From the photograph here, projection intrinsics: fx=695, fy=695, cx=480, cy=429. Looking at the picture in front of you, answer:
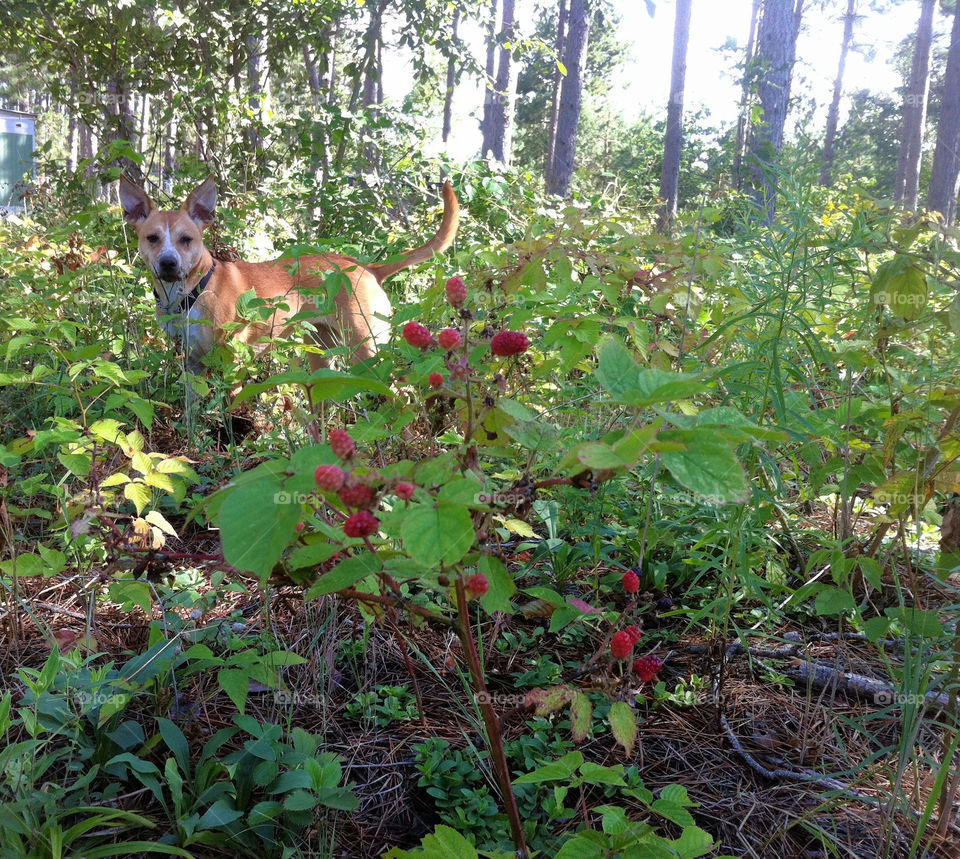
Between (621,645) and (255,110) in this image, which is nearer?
(621,645)

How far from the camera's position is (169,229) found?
4508 mm

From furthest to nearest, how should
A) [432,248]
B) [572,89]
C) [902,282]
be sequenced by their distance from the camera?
[572,89]
[432,248]
[902,282]

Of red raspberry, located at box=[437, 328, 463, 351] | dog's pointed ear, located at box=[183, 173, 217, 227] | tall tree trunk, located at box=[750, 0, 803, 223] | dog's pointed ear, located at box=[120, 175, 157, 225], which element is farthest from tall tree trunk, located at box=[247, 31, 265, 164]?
tall tree trunk, located at box=[750, 0, 803, 223]

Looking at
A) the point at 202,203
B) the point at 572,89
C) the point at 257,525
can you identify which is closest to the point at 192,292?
the point at 202,203

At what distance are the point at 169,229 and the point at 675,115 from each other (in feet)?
50.1

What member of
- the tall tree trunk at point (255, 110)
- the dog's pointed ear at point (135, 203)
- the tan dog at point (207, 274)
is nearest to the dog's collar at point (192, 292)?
the tan dog at point (207, 274)

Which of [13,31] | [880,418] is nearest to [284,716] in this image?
[880,418]

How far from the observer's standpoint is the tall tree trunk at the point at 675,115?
16484 millimetres

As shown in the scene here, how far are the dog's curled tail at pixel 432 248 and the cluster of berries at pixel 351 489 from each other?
3948mm

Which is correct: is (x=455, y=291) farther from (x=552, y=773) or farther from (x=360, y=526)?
(x=552, y=773)

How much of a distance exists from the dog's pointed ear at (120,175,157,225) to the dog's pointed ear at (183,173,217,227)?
9.5 inches

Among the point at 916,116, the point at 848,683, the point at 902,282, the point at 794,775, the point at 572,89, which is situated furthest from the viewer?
the point at 916,116

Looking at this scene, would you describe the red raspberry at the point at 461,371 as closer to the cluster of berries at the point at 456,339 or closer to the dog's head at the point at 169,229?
the cluster of berries at the point at 456,339

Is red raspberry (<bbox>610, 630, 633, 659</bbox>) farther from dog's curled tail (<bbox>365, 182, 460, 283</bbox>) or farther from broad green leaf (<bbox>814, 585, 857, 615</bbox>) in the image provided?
dog's curled tail (<bbox>365, 182, 460, 283</bbox>)
